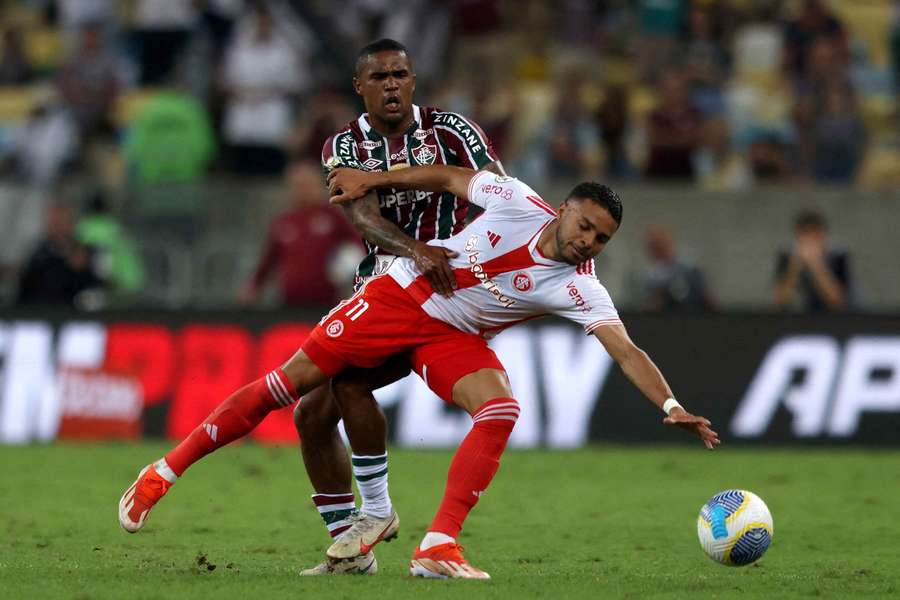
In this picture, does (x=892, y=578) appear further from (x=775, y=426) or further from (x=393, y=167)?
(x=775, y=426)

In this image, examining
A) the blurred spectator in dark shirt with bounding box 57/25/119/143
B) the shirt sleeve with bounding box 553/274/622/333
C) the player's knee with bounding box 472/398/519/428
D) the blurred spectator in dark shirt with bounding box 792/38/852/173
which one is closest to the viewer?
the player's knee with bounding box 472/398/519/428

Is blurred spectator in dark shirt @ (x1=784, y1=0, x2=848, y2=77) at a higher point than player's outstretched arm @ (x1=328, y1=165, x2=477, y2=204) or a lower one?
higher

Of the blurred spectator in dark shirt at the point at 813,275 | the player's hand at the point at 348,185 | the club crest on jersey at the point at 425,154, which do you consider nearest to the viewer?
the player's hand at the point at 348,185

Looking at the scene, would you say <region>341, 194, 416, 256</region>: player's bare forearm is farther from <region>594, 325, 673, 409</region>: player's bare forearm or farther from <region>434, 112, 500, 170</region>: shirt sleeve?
<region>594, 325, 673, 409</region>: player's bare forearm

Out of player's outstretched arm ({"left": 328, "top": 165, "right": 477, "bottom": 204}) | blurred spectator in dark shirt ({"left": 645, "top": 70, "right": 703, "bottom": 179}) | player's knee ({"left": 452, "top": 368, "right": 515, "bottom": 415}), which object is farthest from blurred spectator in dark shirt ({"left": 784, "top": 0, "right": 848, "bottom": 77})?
player's knee ({"left": 452, "top": 368, "right": 515, "bottom": 415})

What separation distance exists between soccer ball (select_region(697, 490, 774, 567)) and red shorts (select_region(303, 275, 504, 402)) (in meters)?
1.23

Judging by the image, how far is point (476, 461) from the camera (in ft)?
25.2

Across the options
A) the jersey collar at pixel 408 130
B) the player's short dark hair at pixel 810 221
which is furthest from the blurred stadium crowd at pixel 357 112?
the jersey collar at pixel 408 130

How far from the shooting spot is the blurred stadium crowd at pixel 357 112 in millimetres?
16359

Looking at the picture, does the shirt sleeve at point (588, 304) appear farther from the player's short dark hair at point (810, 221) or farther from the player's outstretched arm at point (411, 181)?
the player's short dark hair at point (810, 221)

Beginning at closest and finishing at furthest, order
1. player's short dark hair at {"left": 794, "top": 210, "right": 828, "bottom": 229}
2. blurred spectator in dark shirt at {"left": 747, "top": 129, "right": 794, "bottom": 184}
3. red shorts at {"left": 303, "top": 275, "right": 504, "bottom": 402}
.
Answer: red shorts at {"left": 303, "top": 275, "right": 504, "bottom": 402} → player's short dark hair at {"left": 794, "top": 210, "right": 828, "bottom": 229} → blurred spectator in dark shirt at {"left": 747, "top": 129, "right": 794, "bottom": 184}

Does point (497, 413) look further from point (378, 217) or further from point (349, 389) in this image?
point (378, 217)

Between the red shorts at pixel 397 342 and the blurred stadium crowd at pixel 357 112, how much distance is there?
7783 mm

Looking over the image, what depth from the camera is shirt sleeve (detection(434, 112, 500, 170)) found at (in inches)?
328
